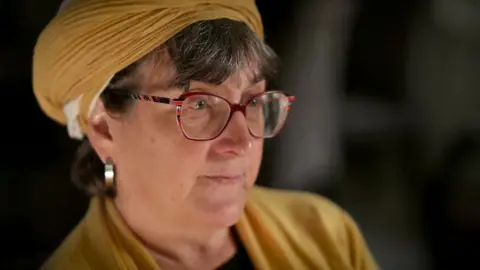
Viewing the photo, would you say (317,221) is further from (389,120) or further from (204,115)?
(204,115)

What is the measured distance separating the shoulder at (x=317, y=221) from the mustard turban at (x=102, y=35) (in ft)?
1.28

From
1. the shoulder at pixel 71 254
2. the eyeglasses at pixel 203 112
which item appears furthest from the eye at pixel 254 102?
the shoulder at pixel 71 254

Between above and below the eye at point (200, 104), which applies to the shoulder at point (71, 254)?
below

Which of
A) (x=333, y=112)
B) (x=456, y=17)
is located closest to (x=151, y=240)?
(x=333, y=112)

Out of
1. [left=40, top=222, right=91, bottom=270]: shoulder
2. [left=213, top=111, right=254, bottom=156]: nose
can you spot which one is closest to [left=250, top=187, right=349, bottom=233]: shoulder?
[left=213, top=111, right=254, bottom=156]: nose

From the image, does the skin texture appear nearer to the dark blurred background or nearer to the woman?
the woman

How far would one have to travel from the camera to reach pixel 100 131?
946 millimetres

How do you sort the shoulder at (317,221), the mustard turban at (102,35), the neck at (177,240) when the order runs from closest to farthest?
the mustard turban at (102,35) → the neck at (177,240) → the shoulder at (317,221)

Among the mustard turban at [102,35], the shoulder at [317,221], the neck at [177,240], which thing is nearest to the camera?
the mustard turban at [102,35]

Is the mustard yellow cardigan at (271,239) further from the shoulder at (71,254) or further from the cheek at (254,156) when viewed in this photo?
the cheek at (254,156)

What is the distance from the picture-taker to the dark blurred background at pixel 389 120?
1.12 meters

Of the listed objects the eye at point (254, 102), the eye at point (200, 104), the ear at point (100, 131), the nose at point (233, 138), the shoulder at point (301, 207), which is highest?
the eye at point (254, 102)

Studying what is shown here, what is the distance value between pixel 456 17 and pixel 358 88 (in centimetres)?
26

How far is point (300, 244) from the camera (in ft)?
3.43
